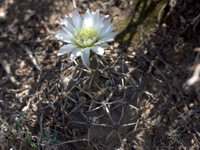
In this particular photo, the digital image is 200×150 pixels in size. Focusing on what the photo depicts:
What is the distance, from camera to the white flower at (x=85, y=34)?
152 cm

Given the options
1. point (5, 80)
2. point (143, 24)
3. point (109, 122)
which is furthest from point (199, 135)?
point (5, 80)

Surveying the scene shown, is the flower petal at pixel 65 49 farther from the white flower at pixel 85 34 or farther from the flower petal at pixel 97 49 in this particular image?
the flower petal at pixel 97 49

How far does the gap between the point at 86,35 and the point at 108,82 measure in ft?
1.69

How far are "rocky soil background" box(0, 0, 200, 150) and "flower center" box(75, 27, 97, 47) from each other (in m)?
0.37

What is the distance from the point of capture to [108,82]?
1.87 meters

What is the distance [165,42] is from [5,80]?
87.0 inches

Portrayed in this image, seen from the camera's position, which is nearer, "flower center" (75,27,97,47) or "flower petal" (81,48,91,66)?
"flower petal" (81,48,91,66)

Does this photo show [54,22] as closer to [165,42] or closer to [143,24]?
[143,24]

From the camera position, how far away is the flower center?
162 centimetres

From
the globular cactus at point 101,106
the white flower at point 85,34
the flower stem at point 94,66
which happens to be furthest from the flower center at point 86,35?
the globular cactus at point 101,106

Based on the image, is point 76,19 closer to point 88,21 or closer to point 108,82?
point 88,21

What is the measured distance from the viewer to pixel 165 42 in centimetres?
252

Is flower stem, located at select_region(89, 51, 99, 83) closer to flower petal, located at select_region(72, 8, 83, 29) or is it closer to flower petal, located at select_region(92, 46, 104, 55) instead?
flower petal, located at select_region(92, 46, 104, 55)

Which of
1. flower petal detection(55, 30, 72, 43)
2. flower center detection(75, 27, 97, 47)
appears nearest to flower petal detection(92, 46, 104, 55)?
flower center detection(75, 27, 97, 47)
